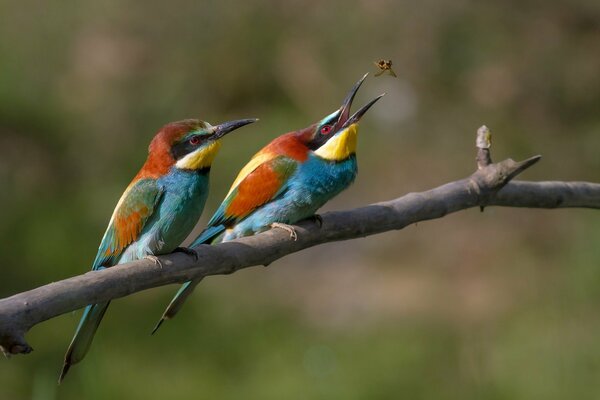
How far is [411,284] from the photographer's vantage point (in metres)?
5.03

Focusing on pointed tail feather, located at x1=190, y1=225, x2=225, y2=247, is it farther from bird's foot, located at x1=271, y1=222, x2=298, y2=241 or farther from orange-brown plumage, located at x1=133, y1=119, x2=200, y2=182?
orange-brown plumage, located at x1=133, y1=119, x2=200, y2=182

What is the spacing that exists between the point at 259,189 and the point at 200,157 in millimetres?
492

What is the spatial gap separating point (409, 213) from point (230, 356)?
206cm

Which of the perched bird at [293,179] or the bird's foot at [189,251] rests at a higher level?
the perched bird at [293,179]

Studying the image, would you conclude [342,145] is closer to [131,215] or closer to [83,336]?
[131,215]

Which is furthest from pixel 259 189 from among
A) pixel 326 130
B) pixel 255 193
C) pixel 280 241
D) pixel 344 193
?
pixel 344 193

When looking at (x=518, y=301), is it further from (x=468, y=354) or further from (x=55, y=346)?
(x=55, y=346)

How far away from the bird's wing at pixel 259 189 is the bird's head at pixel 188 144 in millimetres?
434

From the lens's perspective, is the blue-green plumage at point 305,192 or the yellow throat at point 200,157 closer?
the yellow throat at point 200,157

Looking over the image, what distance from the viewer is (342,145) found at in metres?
3.03

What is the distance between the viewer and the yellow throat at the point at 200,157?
104 inches

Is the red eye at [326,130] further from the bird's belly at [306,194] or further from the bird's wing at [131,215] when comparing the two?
the bird's wing at [131,215]

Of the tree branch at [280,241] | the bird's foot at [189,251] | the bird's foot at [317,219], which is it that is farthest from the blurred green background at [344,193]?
the bird's foot at [189,251]

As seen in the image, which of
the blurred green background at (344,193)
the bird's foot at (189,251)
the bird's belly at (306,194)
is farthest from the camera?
the blurred green background at (344,193)
